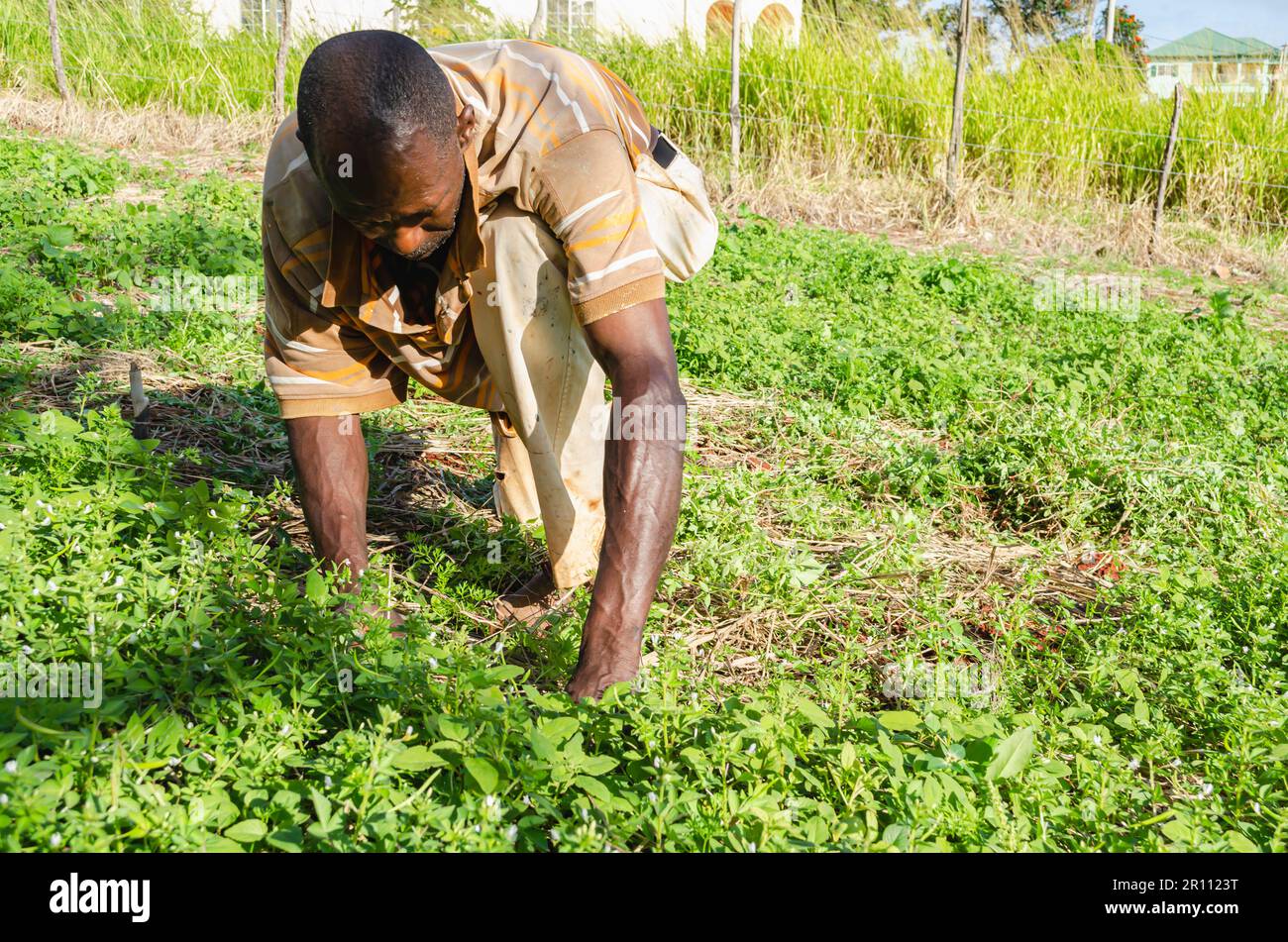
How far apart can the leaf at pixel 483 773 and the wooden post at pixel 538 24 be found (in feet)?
31.3

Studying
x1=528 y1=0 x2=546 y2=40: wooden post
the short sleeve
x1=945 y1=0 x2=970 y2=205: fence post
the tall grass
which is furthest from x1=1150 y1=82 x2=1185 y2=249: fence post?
the short sleeve

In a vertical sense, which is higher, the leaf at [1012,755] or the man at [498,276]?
the man at [498,276]

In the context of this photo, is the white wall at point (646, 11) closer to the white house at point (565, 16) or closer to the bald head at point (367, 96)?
the white house at point (565, 16)

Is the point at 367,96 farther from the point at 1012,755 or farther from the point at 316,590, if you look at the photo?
the point at 1012,755

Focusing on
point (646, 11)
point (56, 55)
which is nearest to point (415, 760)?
point (56, 55)

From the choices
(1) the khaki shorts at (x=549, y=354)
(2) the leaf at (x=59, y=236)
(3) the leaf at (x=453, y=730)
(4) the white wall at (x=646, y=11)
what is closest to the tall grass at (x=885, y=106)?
(4) the white wall at (x=646, y=11)

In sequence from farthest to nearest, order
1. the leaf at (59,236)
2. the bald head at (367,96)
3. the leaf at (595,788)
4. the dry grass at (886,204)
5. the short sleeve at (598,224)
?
1. the dry grass at (886,204)
2. the leaf at (59,236)
3. the short sleeve at (598,224)
4. the bald head at (367,96)
5. the leaf at (595,788)

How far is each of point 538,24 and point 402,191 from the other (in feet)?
32.9

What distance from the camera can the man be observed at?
2.21 metres

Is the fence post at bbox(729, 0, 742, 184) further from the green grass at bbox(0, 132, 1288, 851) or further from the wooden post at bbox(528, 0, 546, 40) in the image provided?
the green grass at bbox(0, 132, 1288, 851)

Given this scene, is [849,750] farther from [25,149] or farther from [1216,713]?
[25,149]

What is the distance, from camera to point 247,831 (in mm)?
1667

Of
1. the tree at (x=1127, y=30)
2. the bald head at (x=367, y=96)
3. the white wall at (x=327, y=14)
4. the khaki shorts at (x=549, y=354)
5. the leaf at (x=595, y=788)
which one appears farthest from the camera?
the tree at (x=1127, y=30)

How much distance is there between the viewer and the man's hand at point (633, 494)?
2139 millimetres
